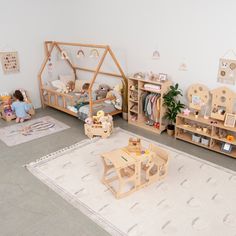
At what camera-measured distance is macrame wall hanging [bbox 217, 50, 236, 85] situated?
3773 mm

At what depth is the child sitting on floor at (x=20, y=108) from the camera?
5.26 meters

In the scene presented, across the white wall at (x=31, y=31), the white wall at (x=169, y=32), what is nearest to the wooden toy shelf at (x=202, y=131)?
the white wall at (x=169, y=32)

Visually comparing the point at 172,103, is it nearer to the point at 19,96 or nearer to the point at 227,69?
the point at 227,69

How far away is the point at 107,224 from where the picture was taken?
2584 millimetres

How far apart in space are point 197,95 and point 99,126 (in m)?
1.79

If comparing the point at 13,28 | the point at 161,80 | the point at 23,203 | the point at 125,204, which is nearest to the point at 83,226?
the point at 125,204

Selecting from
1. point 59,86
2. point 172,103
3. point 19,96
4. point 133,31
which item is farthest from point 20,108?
point 172,103

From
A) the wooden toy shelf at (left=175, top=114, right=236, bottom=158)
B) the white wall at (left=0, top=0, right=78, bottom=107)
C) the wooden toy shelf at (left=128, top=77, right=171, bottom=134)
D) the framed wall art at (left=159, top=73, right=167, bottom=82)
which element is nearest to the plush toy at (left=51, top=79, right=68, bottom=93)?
the white wall at (left=0, top=0, right=78, bottom=107)

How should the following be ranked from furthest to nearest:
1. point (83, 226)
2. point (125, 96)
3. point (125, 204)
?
point (125, 96)
point (125, 204)
point (83, 226)

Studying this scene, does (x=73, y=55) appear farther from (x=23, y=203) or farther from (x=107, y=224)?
(x=107, y=224)

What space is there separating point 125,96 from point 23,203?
3.06 metres

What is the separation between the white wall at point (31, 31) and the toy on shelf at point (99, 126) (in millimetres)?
2320

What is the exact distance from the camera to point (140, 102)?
4.87m

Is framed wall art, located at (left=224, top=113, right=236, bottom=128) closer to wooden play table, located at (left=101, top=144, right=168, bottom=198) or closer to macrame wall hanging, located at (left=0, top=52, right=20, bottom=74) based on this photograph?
wooden play table, located at (left=101, top=144, right=168, bottom=198)
